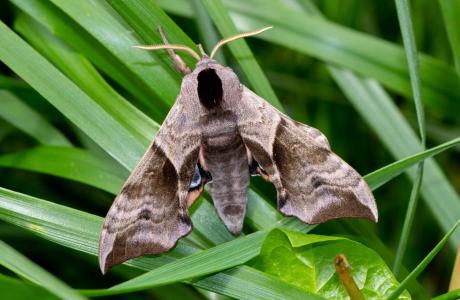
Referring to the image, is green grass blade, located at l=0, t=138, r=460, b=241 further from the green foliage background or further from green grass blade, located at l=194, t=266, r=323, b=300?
green grass blade, located at l=194, t=266, r=323, b=300

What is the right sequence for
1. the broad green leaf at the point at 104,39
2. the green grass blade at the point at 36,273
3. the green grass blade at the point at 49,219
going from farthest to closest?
the broad green leaf at the point at 104,39, the green grass blade at the point at 49,219, the green grass blade at the point at 36,273

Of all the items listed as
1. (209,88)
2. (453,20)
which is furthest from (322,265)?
(453,20)

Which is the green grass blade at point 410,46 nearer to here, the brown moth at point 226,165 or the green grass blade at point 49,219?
the brown moth at point 226,165

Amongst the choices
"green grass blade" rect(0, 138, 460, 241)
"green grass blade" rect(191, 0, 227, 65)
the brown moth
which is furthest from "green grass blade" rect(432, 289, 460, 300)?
"green grass blade" rect(191, 0, 227, 65)

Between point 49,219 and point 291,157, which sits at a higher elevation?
point 291,157

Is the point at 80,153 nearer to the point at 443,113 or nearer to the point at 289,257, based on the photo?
the point at 289,257

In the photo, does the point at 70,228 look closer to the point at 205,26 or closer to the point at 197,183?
the point at 197,183

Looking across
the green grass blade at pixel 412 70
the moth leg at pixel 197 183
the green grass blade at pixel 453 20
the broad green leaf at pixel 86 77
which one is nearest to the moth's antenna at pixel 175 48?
the broad green leaf at pixel 86 77
